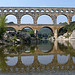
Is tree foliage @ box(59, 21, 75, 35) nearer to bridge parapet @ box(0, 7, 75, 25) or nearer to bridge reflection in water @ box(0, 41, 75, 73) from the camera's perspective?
bridge parapet @ box(0, 7, 75, 25)

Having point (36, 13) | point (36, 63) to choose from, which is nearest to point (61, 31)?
point (36, 13)

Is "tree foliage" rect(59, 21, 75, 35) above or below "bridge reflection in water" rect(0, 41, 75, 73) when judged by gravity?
above

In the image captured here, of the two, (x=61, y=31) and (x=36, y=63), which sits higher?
(x=61, y=31)

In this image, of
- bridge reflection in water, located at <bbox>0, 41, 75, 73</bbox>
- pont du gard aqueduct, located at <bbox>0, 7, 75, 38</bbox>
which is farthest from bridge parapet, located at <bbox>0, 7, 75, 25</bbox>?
bridge reflection in water, located at <bbox>0, 41, 75, 73</bbox>

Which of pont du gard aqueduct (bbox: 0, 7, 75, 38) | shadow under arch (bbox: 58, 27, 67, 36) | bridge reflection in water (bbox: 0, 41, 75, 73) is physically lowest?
bridge reflection in water (bbox: 0, 41, 75, 73)

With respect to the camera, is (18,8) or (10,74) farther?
(18,8)

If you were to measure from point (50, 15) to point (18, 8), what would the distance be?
482 inches

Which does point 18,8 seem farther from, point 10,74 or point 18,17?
point 10,74

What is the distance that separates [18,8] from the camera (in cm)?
4409

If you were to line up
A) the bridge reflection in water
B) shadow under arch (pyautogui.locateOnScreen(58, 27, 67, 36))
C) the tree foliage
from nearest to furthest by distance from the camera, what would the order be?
the bridge reflection in water
the tree foliage
shadow under arch (pyautogui.locateOnScreen(58, 27, 67, 36))

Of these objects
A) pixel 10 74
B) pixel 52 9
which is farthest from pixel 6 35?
pixel 52 9

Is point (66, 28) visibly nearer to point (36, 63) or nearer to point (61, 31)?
point (61, 31)

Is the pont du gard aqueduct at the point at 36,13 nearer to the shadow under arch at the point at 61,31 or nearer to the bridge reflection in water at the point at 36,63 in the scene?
the shadow under arch at the point at 61,31

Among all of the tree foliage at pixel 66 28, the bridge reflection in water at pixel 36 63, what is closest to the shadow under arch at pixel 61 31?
the tree foliage at pixel 66 28
